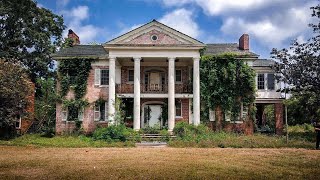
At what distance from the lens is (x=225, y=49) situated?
36.2 m

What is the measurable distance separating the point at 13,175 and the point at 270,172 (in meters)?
8.47

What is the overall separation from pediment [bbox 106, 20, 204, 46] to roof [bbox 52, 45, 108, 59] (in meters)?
3.52

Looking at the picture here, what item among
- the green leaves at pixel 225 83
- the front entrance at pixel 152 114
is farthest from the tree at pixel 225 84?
the front entrance at pixel 152 114

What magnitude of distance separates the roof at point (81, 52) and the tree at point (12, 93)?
4.62 meters

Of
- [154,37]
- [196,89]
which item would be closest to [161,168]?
[196,89]

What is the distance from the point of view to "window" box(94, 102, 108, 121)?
112 feet

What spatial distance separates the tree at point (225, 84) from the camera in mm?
33125

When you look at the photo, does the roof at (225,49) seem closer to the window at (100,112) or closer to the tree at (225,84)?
the tree at (225,84)

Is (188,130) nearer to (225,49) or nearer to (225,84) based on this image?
(225,84)

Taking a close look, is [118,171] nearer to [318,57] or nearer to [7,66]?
[318,57]

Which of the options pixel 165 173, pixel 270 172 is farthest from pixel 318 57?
pixel 165 173

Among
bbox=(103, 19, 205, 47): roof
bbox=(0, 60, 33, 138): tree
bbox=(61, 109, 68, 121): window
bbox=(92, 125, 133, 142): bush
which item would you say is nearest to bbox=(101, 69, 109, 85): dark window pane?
bbox=(103, 19, 205, 47): roof

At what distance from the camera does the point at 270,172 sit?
12734mm

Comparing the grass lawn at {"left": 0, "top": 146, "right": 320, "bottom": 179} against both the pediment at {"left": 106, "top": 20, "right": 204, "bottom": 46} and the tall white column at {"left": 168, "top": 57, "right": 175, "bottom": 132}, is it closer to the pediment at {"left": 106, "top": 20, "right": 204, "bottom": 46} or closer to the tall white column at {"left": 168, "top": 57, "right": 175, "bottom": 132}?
the tall white column at {"left": 168, "top": 57, "right": 175, "bottom": 132}
